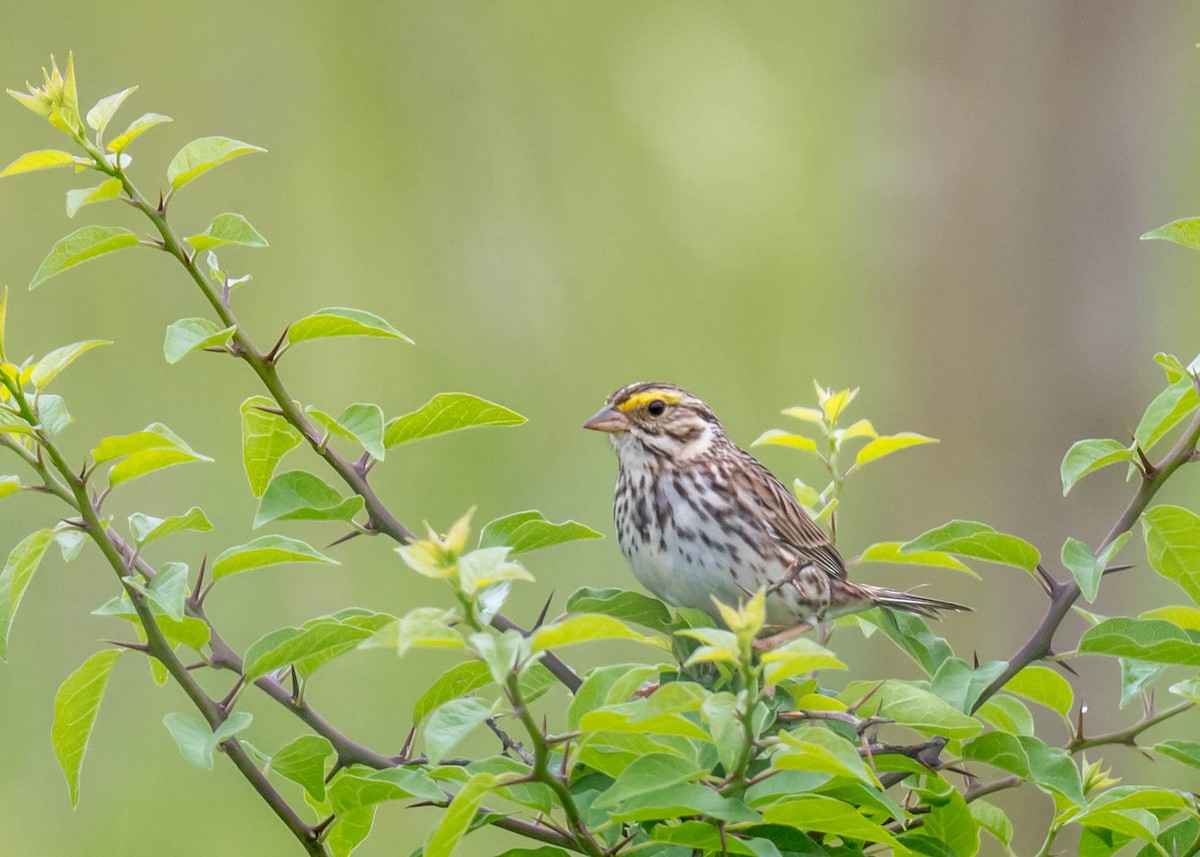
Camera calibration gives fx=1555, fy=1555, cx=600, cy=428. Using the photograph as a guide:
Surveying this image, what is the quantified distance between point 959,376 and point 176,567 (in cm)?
428

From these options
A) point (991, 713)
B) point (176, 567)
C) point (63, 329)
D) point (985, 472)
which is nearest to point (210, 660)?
point (176, 567)

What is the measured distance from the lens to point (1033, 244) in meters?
5.32

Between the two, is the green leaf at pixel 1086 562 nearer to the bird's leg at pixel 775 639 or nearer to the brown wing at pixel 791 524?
the bird's leg at pixel 775 639

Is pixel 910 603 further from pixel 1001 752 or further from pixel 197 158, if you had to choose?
pixel 197 158

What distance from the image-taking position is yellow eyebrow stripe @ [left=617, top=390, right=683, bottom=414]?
9.99 feet

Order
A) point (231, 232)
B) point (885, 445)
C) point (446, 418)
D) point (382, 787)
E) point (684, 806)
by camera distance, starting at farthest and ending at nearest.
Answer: point (885, 445) < point (446, 418) < point (231, 232) < point (382, 787) < point (684, 806)

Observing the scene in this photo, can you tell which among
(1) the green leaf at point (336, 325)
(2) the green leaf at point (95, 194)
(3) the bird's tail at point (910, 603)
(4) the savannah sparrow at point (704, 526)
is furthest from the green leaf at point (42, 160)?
(3) the bird's tail at point (910, 603)

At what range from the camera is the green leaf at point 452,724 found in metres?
1.30

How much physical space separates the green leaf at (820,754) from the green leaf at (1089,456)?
0.48 m

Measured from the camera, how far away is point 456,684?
1.67 m

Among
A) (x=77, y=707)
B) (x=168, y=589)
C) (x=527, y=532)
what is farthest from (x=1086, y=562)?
(x=77, y=707)

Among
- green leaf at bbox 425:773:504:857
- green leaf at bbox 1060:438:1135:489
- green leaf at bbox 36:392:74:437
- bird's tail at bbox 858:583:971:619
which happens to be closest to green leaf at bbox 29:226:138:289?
green leaf at bbox 36:392:74:437

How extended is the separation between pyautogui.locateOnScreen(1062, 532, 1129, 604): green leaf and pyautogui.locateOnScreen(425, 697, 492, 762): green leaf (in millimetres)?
597

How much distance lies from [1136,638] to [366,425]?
0.82m
